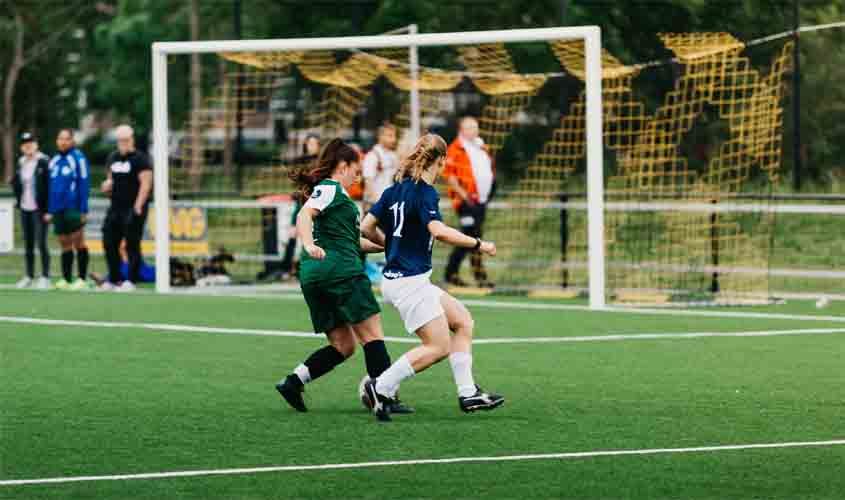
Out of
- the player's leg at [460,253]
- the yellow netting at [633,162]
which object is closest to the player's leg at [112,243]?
the yellow netting at [633,162]

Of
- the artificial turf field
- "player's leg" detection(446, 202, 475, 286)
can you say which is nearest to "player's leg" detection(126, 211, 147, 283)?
"player's leg" detection(446, 202, 475, 286)

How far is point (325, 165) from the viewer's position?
35.1 ft

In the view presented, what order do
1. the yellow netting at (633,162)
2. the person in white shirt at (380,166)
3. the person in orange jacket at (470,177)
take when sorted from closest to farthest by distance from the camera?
the yellow netting at (633,162) → the person in orange jacket at (470,177) → the person in white shirt at (380,166)

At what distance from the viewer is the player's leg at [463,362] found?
10695mm

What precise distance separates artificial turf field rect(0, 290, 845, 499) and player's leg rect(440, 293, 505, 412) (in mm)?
91

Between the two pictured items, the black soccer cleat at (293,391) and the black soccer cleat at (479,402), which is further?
the black soccer cleat at (293,391)

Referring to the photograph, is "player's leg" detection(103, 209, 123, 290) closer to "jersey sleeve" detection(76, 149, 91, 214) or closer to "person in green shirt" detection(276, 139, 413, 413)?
"jersey sleeve" detection(76, 149, 91, 214)

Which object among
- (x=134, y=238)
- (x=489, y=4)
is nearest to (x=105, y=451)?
(x=134, y=238)

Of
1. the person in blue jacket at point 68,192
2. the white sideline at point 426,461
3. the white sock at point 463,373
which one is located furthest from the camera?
the person in blue jacket at point 68,192

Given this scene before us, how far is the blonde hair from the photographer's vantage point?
10438 millimetres

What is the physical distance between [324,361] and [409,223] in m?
1.08

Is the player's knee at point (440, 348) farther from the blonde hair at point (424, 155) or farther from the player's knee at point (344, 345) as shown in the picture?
the blonde hair at point (424, 155)

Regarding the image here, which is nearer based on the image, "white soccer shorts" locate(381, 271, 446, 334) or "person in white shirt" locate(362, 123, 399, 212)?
"white soccer shorts" locate(381, 271, 446, 334)

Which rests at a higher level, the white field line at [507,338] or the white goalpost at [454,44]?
the white goalpost at [454,44]
